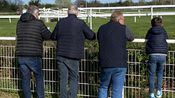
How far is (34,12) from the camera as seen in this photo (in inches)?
348

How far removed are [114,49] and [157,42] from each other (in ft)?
4.18

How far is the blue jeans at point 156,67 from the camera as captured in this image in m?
8.92

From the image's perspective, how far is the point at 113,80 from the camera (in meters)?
8.16

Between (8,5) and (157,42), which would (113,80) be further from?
(8,5)

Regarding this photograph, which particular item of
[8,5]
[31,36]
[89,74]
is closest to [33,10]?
[31,36]

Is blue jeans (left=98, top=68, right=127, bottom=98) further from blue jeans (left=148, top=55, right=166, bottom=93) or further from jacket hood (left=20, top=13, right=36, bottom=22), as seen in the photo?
jacket hood (left=20, top=13, right=36, bottom=22)

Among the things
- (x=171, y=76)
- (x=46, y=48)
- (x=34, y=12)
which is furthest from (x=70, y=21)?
(x=171, y=76)

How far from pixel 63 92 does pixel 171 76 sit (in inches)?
75.2

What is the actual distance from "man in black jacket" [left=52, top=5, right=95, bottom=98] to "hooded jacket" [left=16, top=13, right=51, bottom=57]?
296 mm

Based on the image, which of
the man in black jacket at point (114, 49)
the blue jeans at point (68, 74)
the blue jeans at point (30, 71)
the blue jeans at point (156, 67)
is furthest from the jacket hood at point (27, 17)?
the blue jeans at point (156, 67)

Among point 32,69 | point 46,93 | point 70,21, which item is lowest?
point 46,93

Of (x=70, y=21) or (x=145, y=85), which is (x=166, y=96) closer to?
(x=145, y=85)

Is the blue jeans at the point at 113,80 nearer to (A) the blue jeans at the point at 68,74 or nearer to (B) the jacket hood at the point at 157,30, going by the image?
(A) the blue jeans at the point at 68,74

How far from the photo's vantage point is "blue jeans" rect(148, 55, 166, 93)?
892 centimetres
